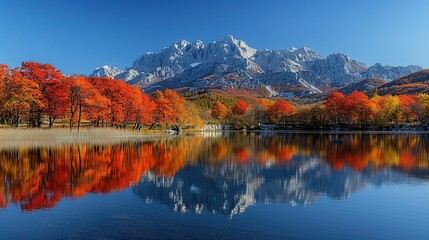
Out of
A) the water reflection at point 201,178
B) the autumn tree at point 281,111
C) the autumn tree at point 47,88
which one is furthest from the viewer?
the autumn tree at point 281,111

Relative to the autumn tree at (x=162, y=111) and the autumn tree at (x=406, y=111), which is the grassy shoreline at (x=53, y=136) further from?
the autumn tree at (x=406, y=111)

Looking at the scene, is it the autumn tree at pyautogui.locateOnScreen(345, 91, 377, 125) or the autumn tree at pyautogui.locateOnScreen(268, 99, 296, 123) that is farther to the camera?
the autumn tree at pyautogui.locateOnScreen(268, 99, 296, 123)

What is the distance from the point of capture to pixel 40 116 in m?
62.4

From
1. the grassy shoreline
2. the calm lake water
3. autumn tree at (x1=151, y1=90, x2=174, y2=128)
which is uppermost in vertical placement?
autumn tree at (x1=151, y1=90, x2=174, y2=128)

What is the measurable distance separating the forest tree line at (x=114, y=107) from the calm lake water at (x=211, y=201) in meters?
35.1

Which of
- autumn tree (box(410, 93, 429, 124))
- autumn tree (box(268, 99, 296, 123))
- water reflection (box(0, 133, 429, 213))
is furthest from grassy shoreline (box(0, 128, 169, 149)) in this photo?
autumn tree (box(410, 93, 429, 124))

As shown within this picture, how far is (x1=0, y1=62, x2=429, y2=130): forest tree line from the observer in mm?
56875

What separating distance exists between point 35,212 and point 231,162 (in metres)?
17.0

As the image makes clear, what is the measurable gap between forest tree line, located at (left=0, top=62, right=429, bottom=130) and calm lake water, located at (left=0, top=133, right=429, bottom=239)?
35.1 metres

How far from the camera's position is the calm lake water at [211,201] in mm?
10742

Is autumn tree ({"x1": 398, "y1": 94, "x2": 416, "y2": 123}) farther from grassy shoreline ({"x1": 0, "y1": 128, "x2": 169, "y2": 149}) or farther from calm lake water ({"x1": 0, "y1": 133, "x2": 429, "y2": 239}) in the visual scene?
calm lake water ({"x1": 0, "y1": 133, "x2": 429, "y2": 239})

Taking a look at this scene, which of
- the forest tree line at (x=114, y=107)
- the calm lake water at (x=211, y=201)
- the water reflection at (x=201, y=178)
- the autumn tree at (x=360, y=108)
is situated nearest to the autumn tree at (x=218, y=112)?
the forest tree line at (x=114, y=107)

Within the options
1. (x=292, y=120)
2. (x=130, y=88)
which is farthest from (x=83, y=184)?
(x=292, y=120)

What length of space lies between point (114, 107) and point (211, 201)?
5794cm
